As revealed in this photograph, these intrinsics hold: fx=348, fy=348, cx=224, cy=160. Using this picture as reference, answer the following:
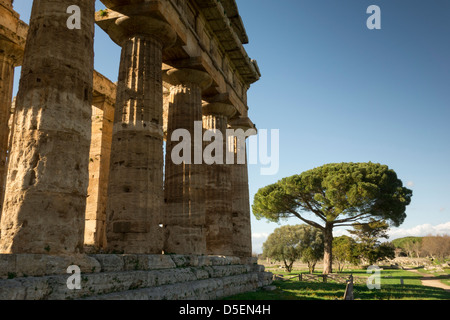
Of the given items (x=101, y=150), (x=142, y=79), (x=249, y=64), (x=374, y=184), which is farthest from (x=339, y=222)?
(x=142, y=79)

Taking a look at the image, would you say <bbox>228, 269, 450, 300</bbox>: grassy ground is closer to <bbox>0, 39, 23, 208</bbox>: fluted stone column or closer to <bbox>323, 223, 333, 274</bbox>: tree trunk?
<bbox>0, 39, 23, 208</bbox>: fluted stone column

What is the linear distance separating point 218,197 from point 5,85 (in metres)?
7.58

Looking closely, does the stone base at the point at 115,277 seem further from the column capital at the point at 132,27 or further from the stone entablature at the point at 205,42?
the stone entablature at the point at 205,42

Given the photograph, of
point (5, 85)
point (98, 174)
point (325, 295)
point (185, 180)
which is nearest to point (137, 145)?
point (185, 180)

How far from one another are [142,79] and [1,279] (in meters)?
5.39

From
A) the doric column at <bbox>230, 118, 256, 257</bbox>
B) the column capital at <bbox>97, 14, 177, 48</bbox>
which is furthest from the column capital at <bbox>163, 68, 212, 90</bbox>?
the doric column at <bbox>230, 118, 256, 257</bbox>

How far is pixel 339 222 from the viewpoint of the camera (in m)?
26.6

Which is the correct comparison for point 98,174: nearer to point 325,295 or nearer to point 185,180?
point 185,180

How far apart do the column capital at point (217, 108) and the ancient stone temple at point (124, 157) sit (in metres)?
0.05

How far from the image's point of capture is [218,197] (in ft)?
42.4

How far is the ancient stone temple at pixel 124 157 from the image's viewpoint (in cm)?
493

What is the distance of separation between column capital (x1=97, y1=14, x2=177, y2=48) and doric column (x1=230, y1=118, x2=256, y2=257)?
7.48 m
